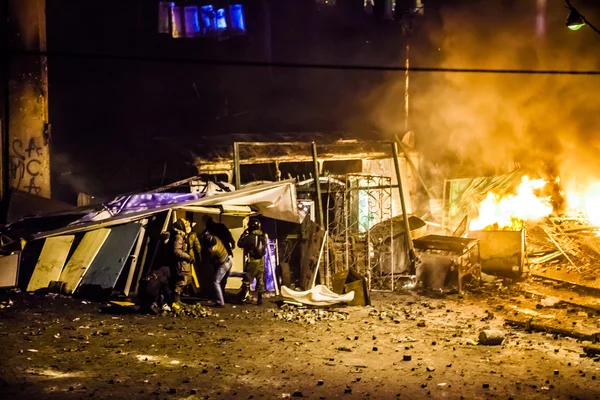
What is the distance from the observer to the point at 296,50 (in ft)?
81.5

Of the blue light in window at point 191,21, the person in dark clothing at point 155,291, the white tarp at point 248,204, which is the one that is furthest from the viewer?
the blue light in window at point 191,21

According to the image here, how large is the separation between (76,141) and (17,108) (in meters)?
4.32

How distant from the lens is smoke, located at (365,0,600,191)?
25.2 meters

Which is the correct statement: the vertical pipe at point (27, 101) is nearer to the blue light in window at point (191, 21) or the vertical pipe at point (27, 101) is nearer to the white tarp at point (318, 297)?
the blue light in window at point (191, 21)

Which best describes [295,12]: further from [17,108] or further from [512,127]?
[17,108]

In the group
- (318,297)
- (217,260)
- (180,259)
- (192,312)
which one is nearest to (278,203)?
(217,260)

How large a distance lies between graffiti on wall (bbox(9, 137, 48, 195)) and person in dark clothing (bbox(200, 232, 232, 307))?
→ 6.37 metres

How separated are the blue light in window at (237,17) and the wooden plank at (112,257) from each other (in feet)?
37.4

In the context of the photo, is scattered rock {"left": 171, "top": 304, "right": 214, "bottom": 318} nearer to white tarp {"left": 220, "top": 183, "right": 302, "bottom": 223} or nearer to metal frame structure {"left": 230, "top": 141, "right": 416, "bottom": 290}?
white tarp {"left": 220, "top": 183, "right": 302, "bottom": 223}

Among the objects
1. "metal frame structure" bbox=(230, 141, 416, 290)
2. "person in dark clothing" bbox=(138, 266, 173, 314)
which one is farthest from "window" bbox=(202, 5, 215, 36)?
"person in dark clothing" bbox=(138, 266, 173, 314)

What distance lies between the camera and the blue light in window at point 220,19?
915 inches

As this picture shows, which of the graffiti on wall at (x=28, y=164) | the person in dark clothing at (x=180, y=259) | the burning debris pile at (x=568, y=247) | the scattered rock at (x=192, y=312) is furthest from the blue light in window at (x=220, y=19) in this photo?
the scattered rock at (x=192, y=312)

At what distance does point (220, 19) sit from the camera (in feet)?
76.4

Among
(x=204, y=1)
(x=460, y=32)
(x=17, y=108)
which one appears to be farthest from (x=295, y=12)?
(x=17, y=108)
